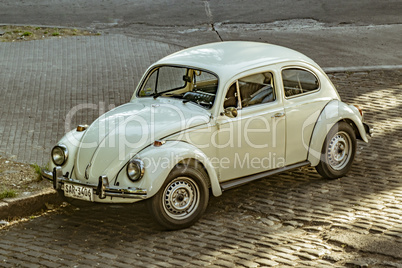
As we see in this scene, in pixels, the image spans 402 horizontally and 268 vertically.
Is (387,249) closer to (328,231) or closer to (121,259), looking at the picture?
(328,231)

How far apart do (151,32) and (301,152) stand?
8.36 metres

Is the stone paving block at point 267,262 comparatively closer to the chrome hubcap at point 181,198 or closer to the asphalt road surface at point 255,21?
the chrome hubcap at point 181,198

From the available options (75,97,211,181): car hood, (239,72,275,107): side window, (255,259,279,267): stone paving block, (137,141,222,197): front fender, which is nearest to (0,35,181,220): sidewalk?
(75,97,211,181): car hood

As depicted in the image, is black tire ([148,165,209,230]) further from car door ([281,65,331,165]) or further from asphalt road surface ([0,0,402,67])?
asphalt road surface ([0,0,402,67])

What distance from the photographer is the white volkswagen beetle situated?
651cm

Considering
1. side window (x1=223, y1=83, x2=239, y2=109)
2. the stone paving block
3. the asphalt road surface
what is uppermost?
the asphalt road surface

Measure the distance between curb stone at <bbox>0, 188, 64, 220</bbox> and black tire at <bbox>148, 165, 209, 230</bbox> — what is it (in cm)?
125

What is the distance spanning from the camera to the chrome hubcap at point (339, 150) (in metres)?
7.96

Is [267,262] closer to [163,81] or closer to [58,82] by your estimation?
[163,81]

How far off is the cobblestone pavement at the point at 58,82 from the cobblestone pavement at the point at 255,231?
79.6 inches

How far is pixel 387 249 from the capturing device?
20.0ft

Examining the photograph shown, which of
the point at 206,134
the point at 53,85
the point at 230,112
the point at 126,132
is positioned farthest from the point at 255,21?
the point at 126,132

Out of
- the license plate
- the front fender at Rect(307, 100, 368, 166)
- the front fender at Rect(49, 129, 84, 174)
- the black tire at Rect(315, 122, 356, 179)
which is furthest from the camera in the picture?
the black tire at Rect(315, 122, 356, 179)

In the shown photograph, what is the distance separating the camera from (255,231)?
21.7 feet
